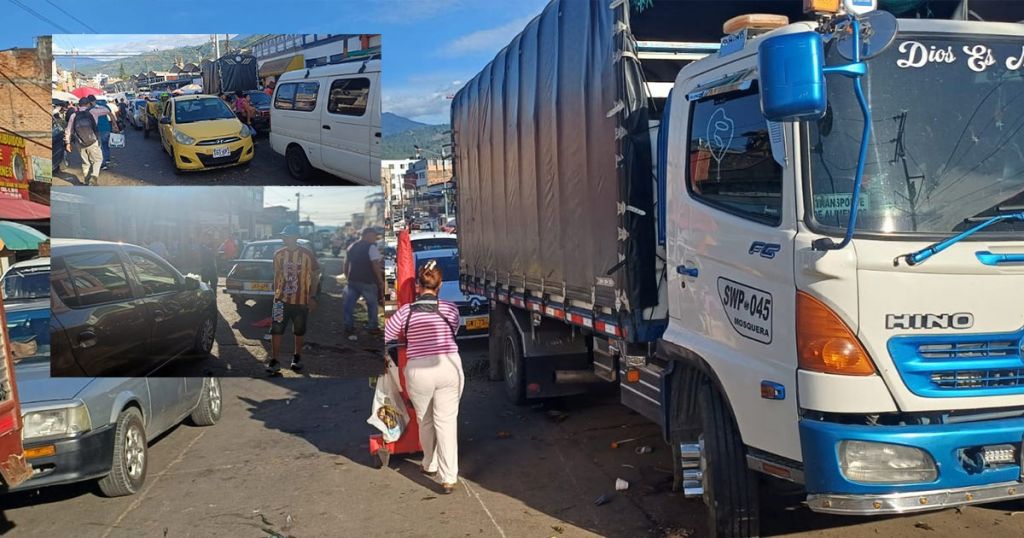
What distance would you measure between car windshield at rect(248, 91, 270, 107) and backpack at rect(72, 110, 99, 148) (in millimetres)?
1119

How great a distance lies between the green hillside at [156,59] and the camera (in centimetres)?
616

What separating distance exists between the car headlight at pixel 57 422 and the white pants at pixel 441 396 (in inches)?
94.1

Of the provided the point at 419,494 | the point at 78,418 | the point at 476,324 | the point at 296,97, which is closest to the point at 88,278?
the point at 78,418

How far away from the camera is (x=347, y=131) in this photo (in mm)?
6172

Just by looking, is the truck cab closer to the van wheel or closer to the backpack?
the van wheel

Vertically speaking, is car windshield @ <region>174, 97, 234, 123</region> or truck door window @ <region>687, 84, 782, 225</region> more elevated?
car windshield @ <region>174, 97, 234, 123</region>

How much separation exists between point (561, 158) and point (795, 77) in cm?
320

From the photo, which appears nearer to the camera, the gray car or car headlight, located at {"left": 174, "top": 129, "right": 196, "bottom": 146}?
the gray car

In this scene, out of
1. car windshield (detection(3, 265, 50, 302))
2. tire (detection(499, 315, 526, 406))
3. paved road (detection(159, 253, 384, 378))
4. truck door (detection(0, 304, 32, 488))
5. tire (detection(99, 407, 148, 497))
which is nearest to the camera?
truck door (detection(0, 304, 32, 488))

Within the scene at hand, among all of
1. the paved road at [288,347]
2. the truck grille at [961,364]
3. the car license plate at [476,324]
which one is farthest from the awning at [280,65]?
the car license plate at [476,324]

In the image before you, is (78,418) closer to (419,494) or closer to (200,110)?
(200,110)

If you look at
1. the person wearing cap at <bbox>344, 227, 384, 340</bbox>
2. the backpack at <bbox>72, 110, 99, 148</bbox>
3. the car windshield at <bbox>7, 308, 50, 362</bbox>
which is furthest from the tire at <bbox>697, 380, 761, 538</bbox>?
the car windshield at <bbox>7, 308, 50, 362</bbox>

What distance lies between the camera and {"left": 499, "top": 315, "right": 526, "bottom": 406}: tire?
8.63 metres

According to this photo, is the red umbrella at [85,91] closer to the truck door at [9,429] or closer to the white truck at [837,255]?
the truck door at [9,429]
